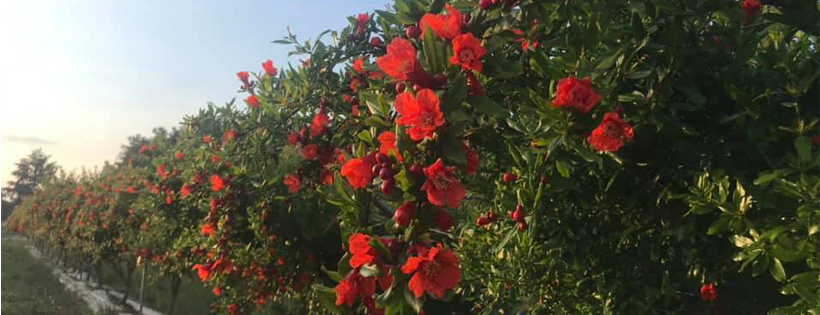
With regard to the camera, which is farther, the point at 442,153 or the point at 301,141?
the point at 301,141

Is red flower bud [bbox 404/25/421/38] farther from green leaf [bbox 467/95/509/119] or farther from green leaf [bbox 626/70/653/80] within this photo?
green leaf [bbox 626/70/653/80]

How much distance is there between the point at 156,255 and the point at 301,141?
760 cm

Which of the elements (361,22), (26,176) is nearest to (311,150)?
(361,22)

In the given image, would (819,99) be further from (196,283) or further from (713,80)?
(196,283)

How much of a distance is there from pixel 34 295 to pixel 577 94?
13977 mm

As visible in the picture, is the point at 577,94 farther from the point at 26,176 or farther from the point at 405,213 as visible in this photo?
the point at 26,176

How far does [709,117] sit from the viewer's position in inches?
71.7

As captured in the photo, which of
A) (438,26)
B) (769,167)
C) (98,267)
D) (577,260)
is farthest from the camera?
(98,267)

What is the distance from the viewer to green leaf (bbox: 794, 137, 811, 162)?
1.48 metres

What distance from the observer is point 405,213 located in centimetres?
118

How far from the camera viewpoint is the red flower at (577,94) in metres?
1.37

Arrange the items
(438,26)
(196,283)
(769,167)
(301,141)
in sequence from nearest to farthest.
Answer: (438,26) < (769,167) < (301,141) < (196,283)

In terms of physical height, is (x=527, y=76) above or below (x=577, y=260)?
above

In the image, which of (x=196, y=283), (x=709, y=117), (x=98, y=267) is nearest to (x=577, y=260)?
(x=709, y=117)
